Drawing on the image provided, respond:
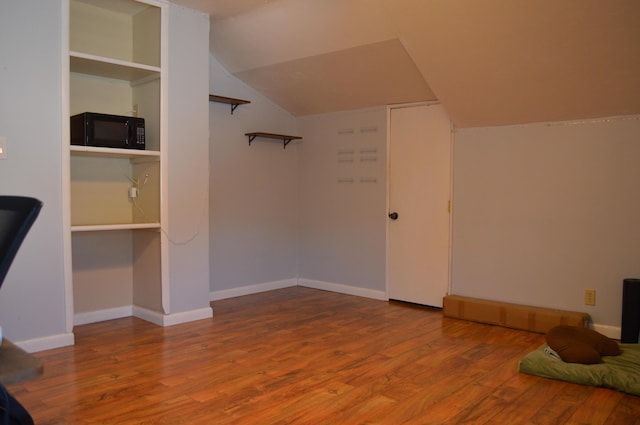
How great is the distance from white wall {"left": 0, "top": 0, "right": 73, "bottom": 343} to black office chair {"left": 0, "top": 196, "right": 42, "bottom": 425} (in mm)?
2275

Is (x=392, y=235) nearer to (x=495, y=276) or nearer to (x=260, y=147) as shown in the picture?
(x=495, y=276)

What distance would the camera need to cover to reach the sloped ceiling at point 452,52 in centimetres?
330

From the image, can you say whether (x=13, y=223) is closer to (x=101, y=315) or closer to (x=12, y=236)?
(x=12, y=236)

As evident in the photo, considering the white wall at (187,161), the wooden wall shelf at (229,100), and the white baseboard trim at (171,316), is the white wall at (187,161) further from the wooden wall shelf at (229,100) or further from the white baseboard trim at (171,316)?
the wooden wall shelf at (229,100)

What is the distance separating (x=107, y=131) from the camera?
385 centimetres

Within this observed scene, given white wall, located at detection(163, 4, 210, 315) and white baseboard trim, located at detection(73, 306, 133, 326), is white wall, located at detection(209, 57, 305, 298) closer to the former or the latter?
white wall, located at detection(163, 4, 210, 315)

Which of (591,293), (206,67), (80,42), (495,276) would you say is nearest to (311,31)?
(206,67)

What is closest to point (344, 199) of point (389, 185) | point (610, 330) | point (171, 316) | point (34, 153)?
point (389, 185)

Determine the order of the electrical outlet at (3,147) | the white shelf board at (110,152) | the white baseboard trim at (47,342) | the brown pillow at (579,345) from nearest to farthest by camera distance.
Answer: the brown pillow at (579,345), the electrical outlet at (3,147), the white baseboard trim at (47,342), the white shelf board at (110,152)

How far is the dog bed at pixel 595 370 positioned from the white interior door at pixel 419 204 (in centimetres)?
165

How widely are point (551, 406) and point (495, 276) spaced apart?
1.87m

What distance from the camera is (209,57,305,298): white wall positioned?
520 centimetres

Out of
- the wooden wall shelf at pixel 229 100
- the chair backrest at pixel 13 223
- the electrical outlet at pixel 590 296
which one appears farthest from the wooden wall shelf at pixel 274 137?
the chair backrest at pixel 13 223

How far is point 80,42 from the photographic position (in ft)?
13.4
